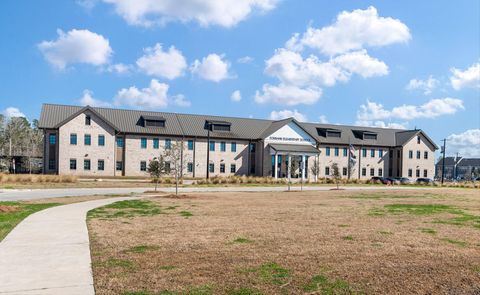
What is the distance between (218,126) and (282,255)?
53.0m

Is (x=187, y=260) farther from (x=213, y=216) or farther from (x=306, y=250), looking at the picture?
(x=213, y=216)

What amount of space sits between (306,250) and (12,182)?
36232mm

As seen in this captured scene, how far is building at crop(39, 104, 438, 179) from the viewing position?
52.5 meters

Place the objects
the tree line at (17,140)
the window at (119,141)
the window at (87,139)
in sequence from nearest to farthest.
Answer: the window at (87,139) < the window at (119,141) < the tree line at (17,140)

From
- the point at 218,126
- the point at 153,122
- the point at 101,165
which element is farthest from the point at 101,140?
the point at 218,126

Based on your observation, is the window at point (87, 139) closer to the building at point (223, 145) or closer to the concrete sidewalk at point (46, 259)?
the building at point (223, 145)

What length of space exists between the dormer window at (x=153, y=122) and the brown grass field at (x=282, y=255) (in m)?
43.0

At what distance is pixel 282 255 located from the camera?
28.7 ft

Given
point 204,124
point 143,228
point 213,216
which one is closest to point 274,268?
point 143,228

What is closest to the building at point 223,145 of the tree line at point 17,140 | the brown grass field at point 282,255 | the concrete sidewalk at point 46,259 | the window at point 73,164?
the window at point 73,164

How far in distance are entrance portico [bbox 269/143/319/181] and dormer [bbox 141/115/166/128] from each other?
50.6 feet

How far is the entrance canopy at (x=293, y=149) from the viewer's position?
59469mm

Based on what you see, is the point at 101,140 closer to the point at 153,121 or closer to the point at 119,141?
the point at 119,141

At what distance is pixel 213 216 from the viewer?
15.6 m
